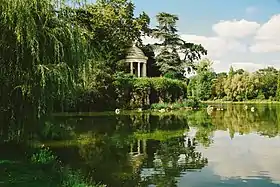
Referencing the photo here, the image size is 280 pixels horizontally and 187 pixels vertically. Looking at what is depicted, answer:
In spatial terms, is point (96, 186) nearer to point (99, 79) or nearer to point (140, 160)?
point (140, 160)

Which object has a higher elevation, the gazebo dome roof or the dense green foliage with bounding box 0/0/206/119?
the gazebo dome roof

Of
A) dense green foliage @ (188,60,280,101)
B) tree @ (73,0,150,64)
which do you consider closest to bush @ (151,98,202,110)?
tree @ (73,0,150,64)

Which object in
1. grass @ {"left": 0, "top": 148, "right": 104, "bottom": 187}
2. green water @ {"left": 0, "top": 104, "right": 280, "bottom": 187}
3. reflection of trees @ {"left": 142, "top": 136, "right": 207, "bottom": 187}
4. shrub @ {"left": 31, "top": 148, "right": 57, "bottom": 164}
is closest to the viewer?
grass @ {"left": 0, "top": 148, "right": 104, "bottom": 187}

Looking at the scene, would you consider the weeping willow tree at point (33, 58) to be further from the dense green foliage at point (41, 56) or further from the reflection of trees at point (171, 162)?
the reflection of trees at point (171, 162)

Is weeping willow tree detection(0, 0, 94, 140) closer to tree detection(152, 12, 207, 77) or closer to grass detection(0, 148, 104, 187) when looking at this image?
grass detection(0, 148, 104, 187)

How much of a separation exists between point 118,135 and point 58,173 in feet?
29.1

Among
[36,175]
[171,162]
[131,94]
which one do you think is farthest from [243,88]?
[36,175]

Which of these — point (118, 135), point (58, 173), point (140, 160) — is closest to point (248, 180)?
point (140, 160)

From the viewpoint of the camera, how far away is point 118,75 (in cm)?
3712

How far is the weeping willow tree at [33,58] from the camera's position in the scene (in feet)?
29.2

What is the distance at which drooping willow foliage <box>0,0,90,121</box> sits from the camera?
8898 mm

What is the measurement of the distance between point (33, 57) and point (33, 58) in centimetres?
2

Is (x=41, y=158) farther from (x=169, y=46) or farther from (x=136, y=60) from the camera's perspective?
(x=169, y=46)

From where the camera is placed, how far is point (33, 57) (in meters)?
9.09
